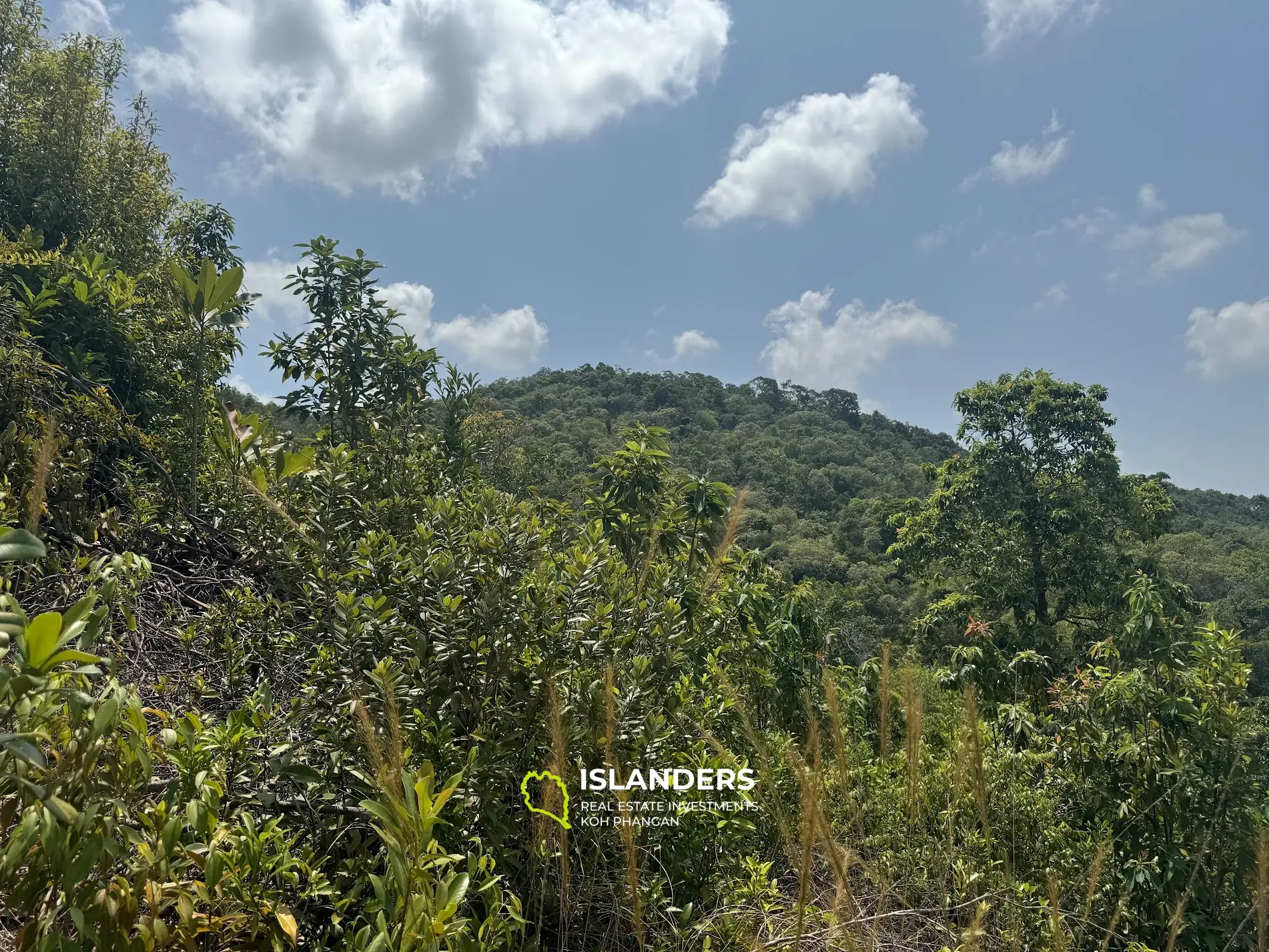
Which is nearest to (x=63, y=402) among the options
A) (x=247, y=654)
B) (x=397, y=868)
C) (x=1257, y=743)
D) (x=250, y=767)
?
(x=247, y=654)

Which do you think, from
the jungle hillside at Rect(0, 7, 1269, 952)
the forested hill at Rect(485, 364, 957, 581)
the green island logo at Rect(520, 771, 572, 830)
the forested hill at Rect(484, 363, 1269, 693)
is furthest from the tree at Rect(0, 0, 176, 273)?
the forested hill at Rect(485, 364, 957, 581)

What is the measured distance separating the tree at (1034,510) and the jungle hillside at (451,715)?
6.42 m

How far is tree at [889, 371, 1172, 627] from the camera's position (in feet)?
35.5

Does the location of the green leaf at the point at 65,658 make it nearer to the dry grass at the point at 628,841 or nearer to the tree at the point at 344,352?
the dry grass at the point at 628,841

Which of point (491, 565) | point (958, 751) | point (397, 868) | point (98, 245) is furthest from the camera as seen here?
point (98, 245)

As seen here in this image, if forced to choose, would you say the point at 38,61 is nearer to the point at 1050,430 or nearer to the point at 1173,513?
the point at 1050,430

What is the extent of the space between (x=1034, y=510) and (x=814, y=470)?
26924mm

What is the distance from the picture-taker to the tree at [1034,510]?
10820mm

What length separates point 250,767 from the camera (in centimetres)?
147

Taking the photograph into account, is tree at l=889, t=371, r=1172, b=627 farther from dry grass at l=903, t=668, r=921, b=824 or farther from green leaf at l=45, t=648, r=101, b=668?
green leaf at l=45, t=648, r=101, b=668

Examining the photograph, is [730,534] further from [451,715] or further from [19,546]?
[19,546]

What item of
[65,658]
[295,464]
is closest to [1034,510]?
[295,464]

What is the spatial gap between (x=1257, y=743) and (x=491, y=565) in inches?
123

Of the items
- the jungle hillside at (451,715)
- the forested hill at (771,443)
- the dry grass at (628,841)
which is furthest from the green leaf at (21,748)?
the forested hill at (771,443)
